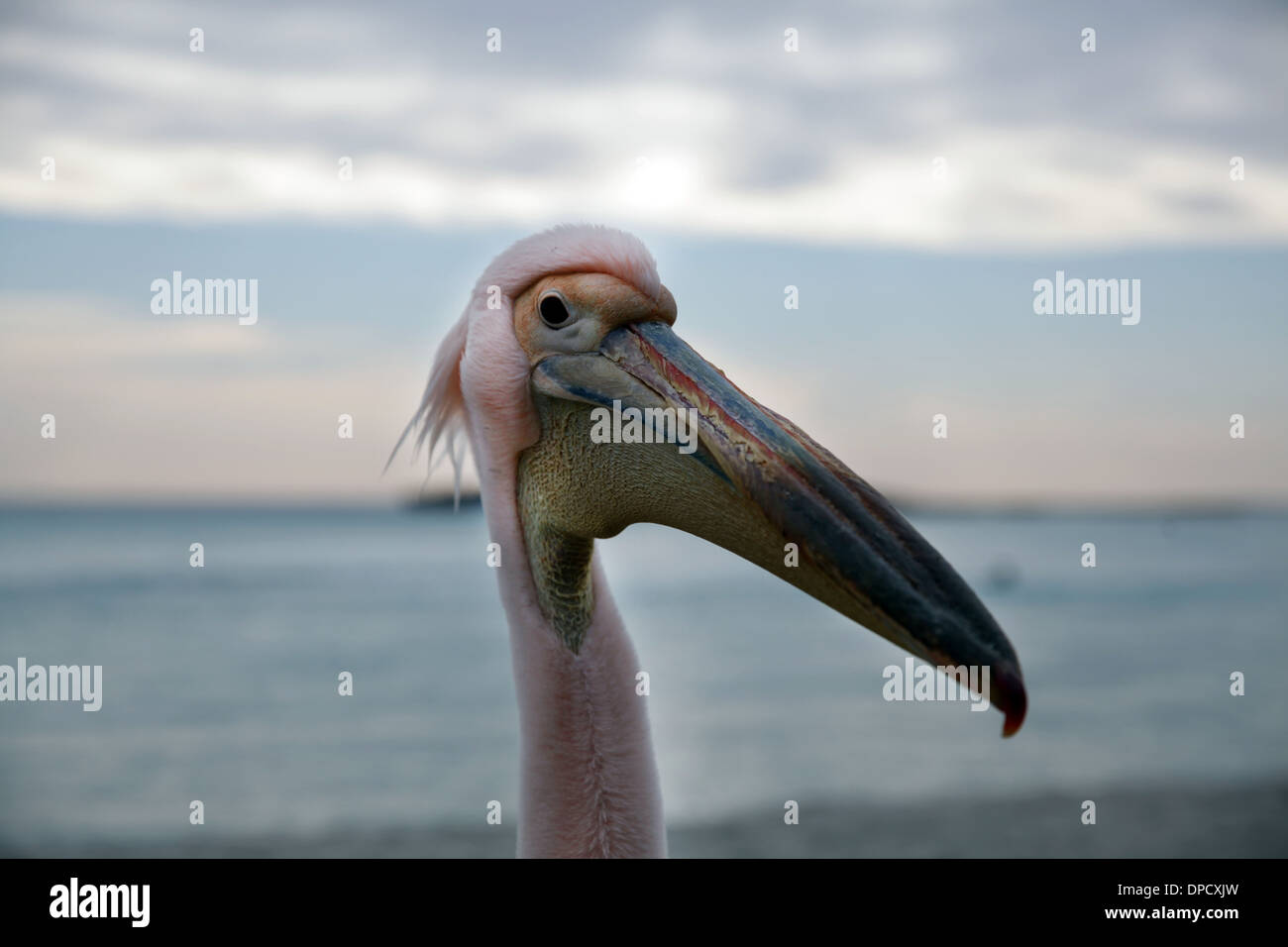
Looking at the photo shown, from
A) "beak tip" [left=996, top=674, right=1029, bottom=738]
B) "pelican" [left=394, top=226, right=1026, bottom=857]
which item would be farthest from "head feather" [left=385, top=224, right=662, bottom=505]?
"beak tip" [left=996, top=674, right=1029, bottom=738]

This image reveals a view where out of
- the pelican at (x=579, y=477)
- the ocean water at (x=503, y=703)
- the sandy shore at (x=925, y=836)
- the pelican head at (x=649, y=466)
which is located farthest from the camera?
the ocean water at (x=503, y=703)

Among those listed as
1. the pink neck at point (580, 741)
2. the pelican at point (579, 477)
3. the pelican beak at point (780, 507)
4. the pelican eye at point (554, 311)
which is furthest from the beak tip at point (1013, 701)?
the pelican eye at point (554, 311)

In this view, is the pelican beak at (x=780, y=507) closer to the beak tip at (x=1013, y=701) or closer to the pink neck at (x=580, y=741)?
the beak tip at (x=1013, y=701)

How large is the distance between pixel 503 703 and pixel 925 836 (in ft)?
23.3

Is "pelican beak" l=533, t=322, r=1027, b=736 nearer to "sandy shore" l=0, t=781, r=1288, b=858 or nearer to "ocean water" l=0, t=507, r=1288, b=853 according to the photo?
"ocean water" l=0, t=507, r=1288, b=853

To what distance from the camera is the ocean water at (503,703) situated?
35.5 ft

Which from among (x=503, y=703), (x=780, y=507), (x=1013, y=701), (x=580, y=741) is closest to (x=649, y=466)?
(x=780, y=507)

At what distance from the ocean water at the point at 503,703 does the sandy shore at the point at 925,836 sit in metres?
0.36

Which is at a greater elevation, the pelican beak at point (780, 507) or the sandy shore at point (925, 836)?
the pelican beak at point (780, 507)

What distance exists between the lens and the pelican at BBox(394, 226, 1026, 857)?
2.33m

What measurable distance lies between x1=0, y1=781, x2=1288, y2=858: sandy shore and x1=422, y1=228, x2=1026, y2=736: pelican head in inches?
247
